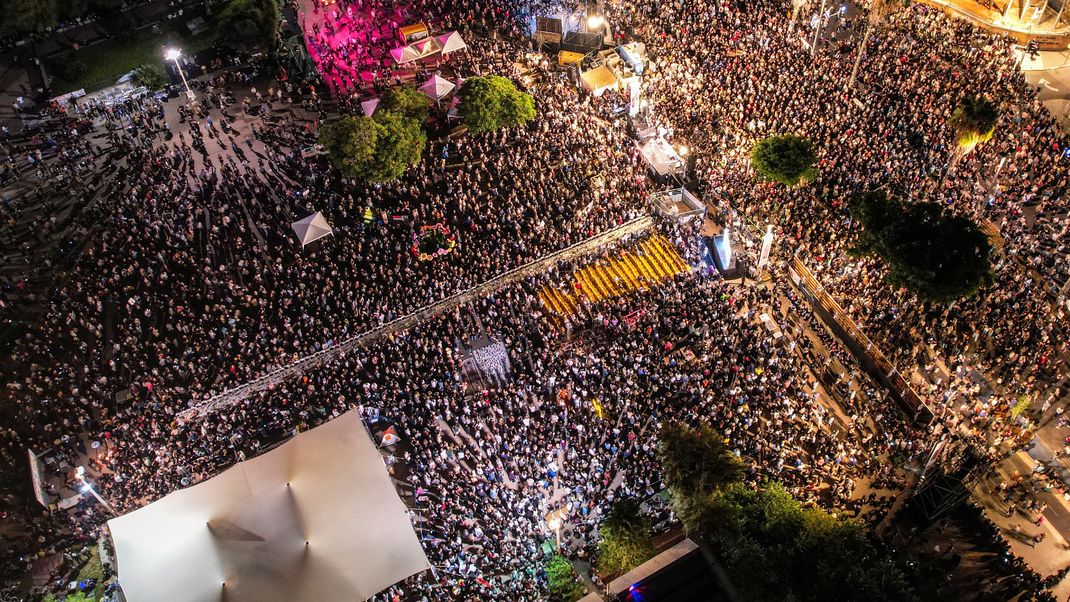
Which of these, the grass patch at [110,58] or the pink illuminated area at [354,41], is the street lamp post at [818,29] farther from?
the grass patch at [110,58]

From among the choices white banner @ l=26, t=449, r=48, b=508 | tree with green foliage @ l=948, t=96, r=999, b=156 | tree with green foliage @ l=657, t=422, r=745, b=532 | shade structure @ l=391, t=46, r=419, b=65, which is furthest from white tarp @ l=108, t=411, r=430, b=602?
tree with green foliage @ l=948, t=96, r=999, b=156

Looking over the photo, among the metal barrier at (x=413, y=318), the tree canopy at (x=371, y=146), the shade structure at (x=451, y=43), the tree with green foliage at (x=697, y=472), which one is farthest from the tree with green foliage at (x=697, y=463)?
the shade structure at (x=451, y=43)

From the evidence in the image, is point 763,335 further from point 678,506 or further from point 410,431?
point 410,431

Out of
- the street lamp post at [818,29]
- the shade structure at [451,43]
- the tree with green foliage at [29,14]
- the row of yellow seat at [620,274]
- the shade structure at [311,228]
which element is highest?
the tree with green foliage at [29,14]

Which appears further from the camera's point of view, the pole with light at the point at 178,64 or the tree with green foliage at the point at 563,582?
the pole with light at the point at 178,64

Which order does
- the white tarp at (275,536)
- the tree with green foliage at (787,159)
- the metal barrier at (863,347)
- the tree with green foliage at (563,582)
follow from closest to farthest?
1. the white tarp at (275,536)
2. the tree with green foliage at (563,582)
3. the metal barrier at (863,347)
4. the tree with green foliage at (787,159)

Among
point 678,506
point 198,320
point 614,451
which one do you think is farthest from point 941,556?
point 198,320

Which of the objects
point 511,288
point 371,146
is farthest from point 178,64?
point 511,288
